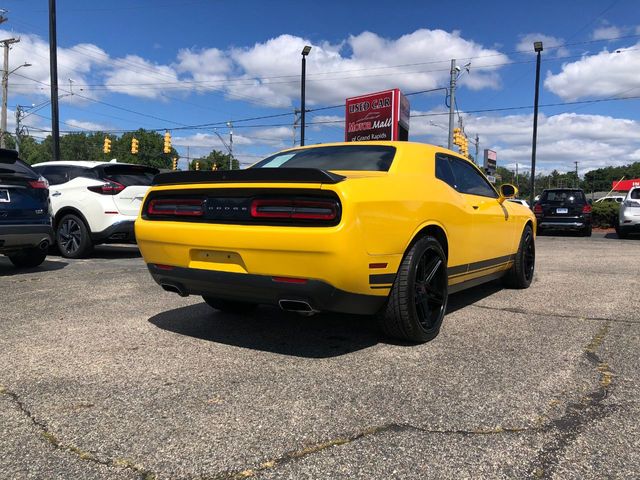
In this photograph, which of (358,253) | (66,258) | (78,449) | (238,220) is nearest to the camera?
(78,449)

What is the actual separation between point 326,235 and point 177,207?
124 cm

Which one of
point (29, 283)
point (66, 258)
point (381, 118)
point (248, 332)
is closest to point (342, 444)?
point (248, 332)

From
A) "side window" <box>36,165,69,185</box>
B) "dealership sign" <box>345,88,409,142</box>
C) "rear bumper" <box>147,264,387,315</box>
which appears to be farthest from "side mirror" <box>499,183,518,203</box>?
"dealership sign" <box>345,88,409,142</box>

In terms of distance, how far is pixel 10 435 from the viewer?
216 cm

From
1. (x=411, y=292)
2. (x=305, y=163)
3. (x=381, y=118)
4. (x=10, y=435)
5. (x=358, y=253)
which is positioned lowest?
(x=10, y=435)

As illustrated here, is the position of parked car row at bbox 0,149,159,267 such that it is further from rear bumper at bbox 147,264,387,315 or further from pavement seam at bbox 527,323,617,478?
pavement seam at bbox 527,323,617,478

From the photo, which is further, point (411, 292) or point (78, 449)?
point (411, 292)

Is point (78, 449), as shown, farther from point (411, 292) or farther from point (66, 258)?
point (66, 258)

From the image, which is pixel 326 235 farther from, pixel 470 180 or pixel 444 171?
pixel 470 180

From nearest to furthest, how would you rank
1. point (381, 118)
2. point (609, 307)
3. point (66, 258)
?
point (609, 307), point (66, 258), point (381, 118)

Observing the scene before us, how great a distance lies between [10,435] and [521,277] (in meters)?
5.05

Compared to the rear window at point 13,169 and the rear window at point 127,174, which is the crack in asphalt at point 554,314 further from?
the rear window at point 127,174

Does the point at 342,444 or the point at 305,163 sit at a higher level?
the point at 305,163

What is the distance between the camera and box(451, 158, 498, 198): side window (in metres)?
4.47
